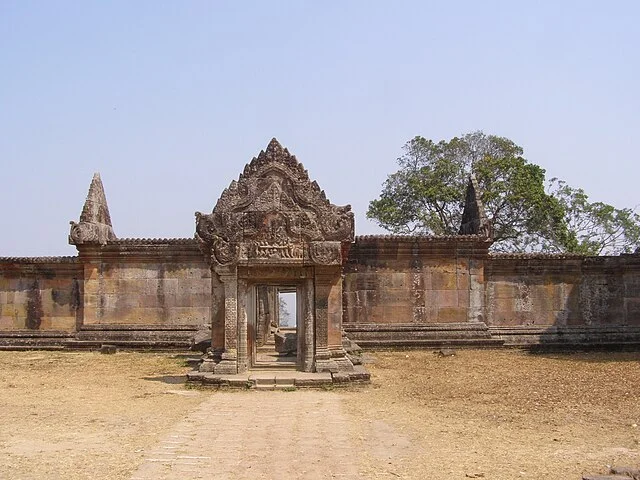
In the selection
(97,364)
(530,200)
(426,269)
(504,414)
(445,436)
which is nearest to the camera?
(445,436)

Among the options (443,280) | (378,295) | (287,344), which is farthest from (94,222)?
(443,280)

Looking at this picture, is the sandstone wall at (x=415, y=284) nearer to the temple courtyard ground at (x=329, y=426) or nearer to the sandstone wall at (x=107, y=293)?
the sandstone wall at (x=107, y=293)

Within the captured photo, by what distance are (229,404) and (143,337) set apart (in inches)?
368

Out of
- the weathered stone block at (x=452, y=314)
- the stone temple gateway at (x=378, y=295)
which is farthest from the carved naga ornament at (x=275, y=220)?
the weathered stone block at (x=452, y=314)

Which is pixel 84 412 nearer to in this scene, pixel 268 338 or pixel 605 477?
pixel 605 477

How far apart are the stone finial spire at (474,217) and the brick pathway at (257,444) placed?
1044cm

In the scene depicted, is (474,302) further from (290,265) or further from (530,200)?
(530,200)

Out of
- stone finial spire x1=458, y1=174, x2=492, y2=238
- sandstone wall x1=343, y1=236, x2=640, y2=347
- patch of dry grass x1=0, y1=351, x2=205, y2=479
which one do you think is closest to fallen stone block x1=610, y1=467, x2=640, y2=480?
patch of dry grass x1=0, y1=351, x2=205, y2=479

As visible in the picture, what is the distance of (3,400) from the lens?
35.3ft

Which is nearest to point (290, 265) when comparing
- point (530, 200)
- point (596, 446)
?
point (596, 446)

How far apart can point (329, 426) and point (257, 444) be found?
1.29m

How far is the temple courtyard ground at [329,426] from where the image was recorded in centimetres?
679

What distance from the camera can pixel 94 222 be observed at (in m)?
19.8

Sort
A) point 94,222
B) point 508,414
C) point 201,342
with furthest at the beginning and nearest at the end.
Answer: point 94,222, point 201,342, point 508,414
